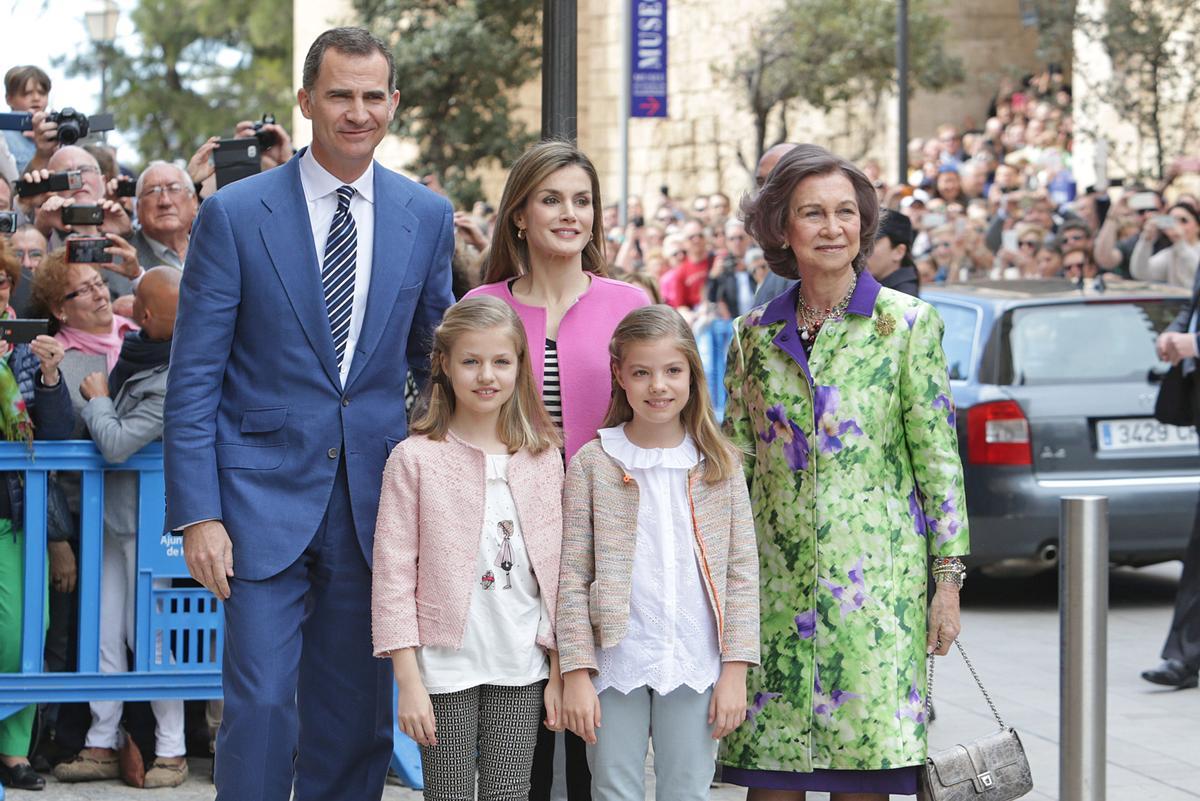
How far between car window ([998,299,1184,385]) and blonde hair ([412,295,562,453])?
5.41m

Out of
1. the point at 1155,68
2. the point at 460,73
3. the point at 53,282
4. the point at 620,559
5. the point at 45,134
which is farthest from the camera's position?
the point at 460,73

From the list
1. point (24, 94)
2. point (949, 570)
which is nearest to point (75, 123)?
point (24, 94)

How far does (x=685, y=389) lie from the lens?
422 cm

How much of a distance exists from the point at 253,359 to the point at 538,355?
0.70 m

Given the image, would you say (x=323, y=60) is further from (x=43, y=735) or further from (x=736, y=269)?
(x=736, y=269)

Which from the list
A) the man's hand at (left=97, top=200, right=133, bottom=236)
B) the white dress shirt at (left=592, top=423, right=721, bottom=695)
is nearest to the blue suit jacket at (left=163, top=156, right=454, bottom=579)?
the white dress shirt at (left=592, top=423, right=721, bottom=695)

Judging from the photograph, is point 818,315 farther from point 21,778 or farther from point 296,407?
point 21,778

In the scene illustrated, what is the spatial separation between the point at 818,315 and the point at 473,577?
40.4 inches

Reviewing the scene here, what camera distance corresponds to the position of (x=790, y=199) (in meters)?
4.35

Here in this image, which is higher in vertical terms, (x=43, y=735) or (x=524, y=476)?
(x=524, y=476)

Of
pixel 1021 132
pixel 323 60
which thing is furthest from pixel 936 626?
pixel 1021 132

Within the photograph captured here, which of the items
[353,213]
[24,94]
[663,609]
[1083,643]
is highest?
[24,94]

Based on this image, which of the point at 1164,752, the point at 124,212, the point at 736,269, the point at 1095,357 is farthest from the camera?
the point at 736,269

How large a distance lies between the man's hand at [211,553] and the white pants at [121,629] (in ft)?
5.13
